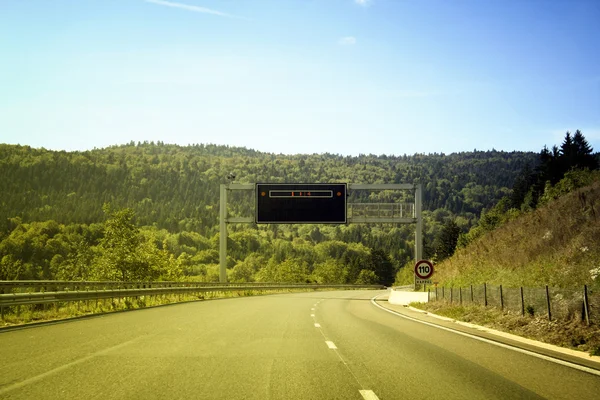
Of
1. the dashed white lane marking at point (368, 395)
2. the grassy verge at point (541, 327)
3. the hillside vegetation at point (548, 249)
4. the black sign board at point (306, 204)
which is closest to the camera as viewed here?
the dashed white lane marking at point (368, 395)

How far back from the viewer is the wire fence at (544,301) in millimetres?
14055

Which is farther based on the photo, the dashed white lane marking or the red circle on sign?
the red circle on sign

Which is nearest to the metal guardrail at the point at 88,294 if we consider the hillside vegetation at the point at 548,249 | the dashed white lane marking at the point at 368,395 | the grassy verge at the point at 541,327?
the dashed white lane marking at the point at 368,395

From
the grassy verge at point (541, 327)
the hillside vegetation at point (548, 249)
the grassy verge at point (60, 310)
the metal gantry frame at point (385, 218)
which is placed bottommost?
the grassy verge at point (60, 310)

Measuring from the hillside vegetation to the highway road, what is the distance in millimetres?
7949

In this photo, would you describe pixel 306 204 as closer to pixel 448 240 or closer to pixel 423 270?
pixel 423 270

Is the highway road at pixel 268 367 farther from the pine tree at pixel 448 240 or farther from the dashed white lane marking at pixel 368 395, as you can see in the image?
the pine tree at pixel 448 240

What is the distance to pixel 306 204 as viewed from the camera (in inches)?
1884

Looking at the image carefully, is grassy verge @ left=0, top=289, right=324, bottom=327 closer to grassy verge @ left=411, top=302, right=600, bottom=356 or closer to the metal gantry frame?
grassy verge @ left=411, top=302, right=600, bottom=356

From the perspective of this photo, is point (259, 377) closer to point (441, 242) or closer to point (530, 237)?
point (530, 237)

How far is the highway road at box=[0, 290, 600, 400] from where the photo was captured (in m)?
8.03

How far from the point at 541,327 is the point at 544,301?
975 mm

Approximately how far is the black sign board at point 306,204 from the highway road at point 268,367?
3112 centimetres

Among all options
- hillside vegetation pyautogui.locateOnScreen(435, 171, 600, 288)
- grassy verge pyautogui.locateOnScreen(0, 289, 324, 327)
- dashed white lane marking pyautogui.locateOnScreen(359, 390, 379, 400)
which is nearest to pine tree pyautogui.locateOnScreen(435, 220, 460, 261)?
hillside vegetation pyautogui.locateOnScreen(435, 171, 600, 288)
